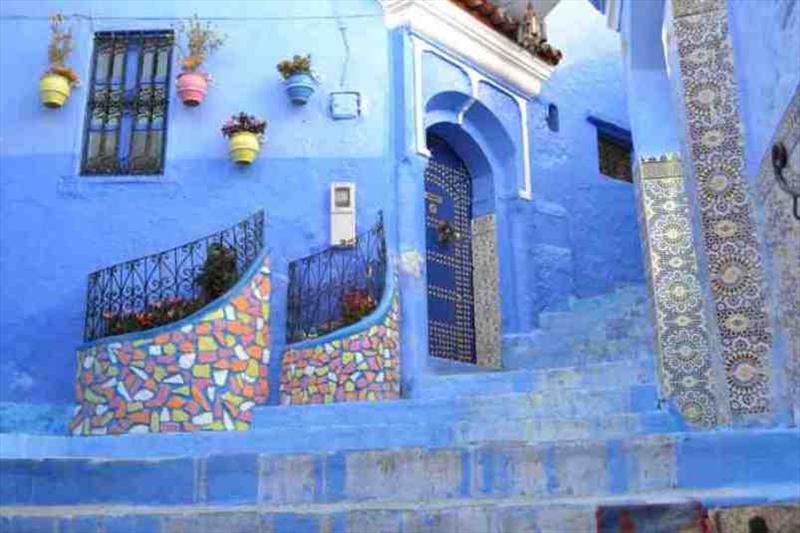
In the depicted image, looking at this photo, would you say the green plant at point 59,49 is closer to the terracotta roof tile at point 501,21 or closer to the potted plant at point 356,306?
the potted plant at point 356,306

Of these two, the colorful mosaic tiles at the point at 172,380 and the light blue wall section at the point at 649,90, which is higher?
the light blue wall section at the point at 649,90

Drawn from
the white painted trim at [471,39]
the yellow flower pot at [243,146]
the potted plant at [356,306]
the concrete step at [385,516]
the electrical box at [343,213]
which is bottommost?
the concrete step at [385,516]

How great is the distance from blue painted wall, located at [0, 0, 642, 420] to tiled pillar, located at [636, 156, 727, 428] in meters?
2.63

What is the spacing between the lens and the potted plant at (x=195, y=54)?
30.8 feet

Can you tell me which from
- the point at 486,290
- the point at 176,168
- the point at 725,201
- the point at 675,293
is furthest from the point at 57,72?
the point at 725,201

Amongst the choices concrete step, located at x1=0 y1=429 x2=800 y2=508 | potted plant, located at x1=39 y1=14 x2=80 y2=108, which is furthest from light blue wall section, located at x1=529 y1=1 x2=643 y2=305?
concrete step, located at x1=0 y1=429 x2=800 y2=508

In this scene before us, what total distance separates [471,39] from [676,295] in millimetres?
4603

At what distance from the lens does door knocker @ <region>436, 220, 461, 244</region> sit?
404 inches

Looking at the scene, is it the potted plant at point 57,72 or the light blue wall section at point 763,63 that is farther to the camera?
the potted plant at point 57,72

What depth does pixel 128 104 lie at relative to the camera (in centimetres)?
962

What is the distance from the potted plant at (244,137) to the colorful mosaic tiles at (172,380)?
1.90 meters

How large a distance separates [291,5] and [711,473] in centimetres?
775

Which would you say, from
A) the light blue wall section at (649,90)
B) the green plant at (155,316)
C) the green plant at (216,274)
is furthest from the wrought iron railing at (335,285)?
the light blue wall section at (649,90)

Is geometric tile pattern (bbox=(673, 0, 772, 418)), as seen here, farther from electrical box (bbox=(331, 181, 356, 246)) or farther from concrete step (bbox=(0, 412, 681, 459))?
electrical box (bbox=(331, 181, 356, 246))
